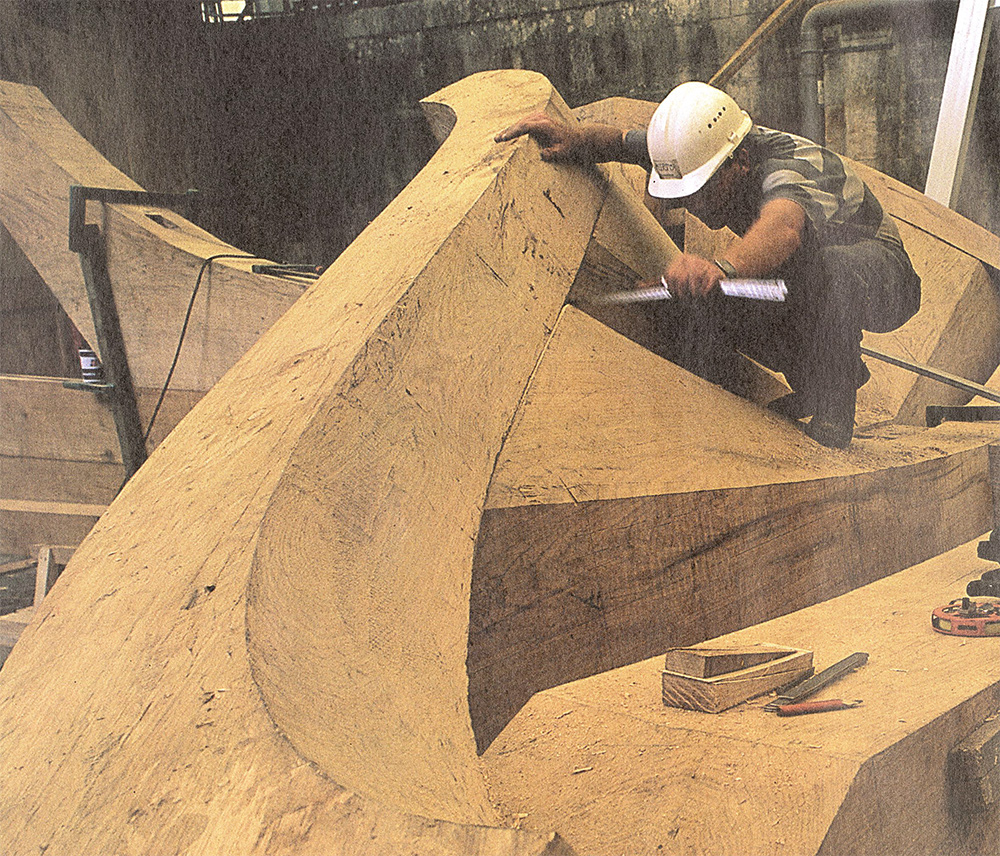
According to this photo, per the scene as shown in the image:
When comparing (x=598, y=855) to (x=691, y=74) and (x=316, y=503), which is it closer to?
(x=316, y=503)

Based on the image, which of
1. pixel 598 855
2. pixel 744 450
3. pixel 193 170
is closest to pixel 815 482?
pixel 744 450

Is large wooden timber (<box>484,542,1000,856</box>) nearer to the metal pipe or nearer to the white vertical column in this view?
the metal pipe

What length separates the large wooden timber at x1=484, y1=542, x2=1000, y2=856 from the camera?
679 millimetres

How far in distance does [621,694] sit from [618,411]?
30 centimetres

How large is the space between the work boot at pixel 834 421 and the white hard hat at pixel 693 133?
14.7 inches

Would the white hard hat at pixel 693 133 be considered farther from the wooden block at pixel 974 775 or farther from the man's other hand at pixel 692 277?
the wooden block at pixel 974 775

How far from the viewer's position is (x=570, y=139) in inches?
45.7

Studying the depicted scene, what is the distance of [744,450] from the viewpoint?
1.10 metres

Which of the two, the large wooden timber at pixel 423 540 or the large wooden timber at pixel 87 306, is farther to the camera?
the large wooden timber at pixel 87 306

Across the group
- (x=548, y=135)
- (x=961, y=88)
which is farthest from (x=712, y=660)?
(x=961, y=88)

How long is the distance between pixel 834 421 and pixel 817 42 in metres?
0.53

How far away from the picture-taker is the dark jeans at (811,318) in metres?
1.21

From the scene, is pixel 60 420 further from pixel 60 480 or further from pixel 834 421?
pixel 834 421

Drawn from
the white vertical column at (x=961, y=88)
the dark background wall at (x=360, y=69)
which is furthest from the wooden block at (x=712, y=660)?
the white vertical column at (x=961, y=88)
